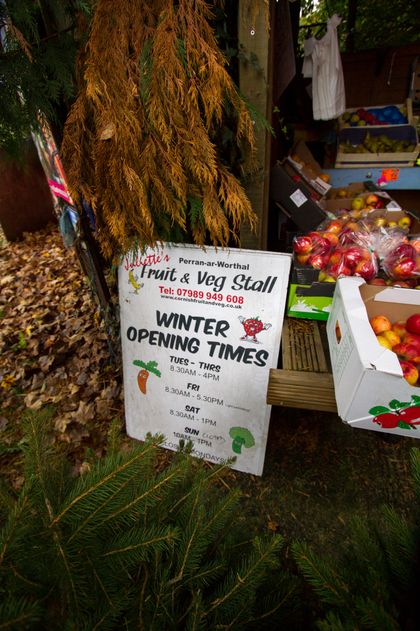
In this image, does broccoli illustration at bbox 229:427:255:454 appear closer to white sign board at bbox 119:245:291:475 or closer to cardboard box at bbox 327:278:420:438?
white sign board at bbox 119:245:291:475

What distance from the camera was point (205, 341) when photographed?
1970 mm

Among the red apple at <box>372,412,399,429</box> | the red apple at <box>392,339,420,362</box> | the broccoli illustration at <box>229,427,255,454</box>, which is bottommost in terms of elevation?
the broccoli illustration at <box>229,427,255,454</box>

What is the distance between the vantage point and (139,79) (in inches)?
52.8

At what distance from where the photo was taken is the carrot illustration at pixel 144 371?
216cm

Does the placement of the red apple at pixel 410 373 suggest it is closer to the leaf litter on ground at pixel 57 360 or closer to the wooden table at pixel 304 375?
the wooden table at pixel 304 375

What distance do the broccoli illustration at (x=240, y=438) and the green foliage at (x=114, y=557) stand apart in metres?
1.02

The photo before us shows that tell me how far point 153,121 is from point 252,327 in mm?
1133

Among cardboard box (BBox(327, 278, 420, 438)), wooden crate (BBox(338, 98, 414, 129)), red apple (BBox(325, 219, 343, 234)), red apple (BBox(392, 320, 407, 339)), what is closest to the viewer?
cardboard box (BBox(327, 278, 420, 438))

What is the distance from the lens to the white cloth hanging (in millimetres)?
3688

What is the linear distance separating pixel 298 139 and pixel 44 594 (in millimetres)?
5382

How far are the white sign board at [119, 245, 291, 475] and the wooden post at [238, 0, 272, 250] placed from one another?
38cm

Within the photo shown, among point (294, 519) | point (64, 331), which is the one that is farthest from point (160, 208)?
point (64, 331)

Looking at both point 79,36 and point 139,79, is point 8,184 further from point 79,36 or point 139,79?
point 139,79

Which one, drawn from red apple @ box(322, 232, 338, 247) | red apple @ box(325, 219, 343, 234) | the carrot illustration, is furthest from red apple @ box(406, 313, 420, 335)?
the carrot illustration
